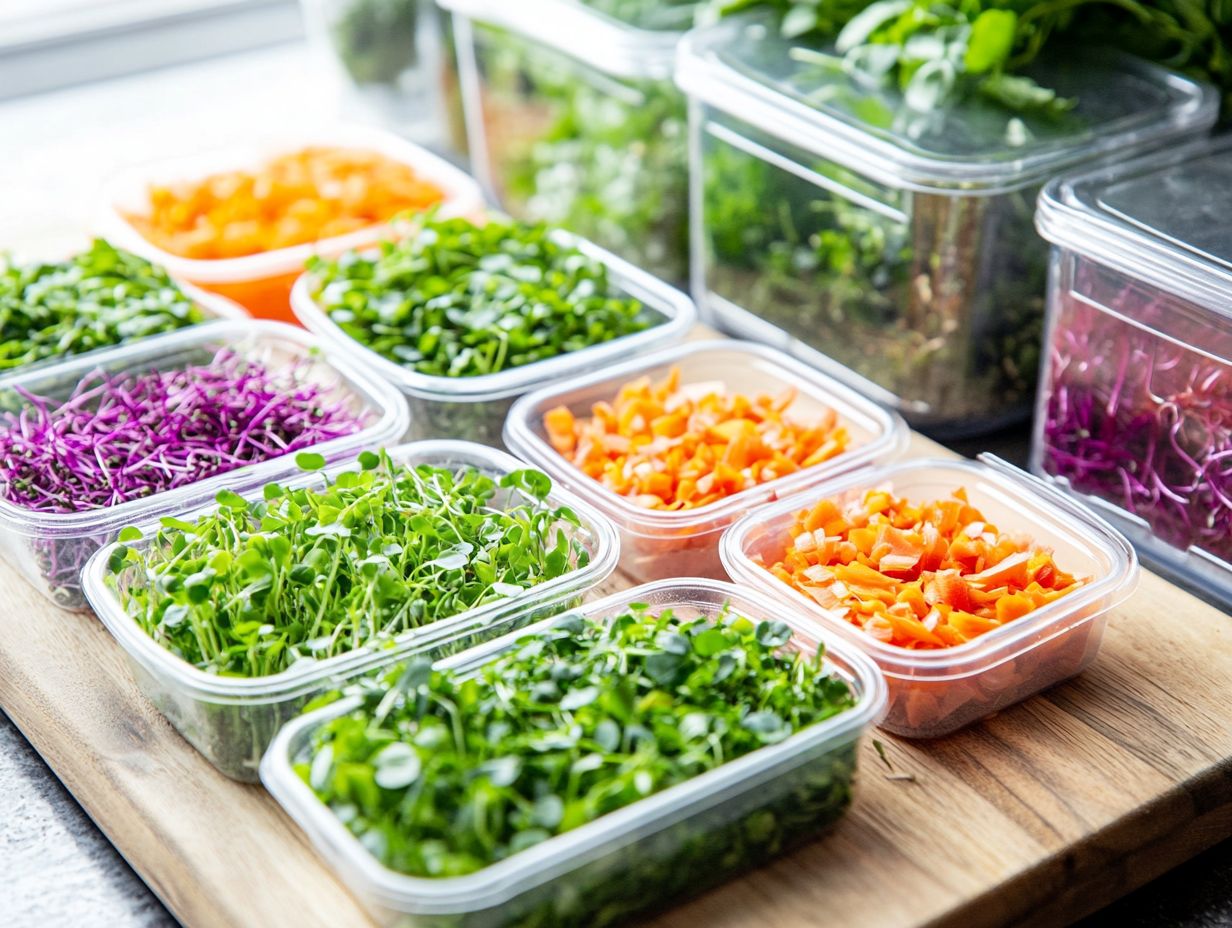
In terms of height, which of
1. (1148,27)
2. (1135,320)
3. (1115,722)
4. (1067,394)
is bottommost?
(1115,722)

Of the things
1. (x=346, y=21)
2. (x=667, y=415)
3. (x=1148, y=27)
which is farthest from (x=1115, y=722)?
(x=346, y=21)

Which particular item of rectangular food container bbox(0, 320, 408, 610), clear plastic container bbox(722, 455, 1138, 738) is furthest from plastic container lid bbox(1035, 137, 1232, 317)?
rectangular food container bbox(0, 320, 408, 610)

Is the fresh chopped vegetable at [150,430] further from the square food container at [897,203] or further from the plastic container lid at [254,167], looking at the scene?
the square food container at [897,203]

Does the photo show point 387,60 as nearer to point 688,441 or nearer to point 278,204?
point 278,204

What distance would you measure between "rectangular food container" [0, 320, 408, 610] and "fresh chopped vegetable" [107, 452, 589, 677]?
10cm

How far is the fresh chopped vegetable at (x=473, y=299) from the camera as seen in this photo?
6.54 feet

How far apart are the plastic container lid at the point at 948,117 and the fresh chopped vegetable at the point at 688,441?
1.12 feet

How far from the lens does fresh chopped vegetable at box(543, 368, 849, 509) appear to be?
177 cm

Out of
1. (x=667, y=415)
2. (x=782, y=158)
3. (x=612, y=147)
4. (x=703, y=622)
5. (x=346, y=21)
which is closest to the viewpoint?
(x=703, y=622)

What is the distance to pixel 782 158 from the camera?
2.11 meters

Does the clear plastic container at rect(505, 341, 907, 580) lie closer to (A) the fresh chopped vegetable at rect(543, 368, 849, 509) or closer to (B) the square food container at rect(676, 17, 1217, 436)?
(A) the fresh chopped vegetable at rect(543, 368, 849, 509)

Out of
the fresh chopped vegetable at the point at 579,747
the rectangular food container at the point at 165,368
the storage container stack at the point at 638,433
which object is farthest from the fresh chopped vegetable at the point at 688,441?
the fresh chopped vegetable at the point at 579,747

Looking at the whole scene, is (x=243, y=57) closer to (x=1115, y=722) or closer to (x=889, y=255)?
(x=889, y=255)

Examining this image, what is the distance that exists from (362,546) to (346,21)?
5.30 ft
